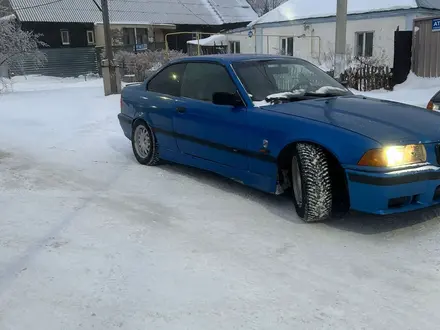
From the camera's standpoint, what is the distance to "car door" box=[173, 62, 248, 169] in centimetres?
468

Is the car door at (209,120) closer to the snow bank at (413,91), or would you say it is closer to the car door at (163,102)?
the car door at (163,102)

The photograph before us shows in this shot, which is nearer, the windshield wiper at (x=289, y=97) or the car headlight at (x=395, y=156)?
the car headlight at (x=395, y=156)

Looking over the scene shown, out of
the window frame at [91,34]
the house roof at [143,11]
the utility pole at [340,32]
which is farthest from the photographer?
the window frame at [91,34]

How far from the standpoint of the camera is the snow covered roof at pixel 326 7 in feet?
64.6

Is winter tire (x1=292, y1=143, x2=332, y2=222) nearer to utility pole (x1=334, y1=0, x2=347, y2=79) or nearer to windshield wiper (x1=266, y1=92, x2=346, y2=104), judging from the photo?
windshield wiper (x1=266, y1=92, x2=346, y2=104)

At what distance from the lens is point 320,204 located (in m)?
3.96

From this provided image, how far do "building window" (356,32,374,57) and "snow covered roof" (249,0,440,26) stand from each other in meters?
1.08

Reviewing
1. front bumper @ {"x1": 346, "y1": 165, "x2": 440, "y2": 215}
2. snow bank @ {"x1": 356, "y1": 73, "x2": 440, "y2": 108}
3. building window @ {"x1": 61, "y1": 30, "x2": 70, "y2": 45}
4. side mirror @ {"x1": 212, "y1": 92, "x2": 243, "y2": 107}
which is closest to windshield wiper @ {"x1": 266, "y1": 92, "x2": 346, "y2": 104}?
side mirror @ {"x1": 212, "y1": 92, "x2": 243, "y2": 107}

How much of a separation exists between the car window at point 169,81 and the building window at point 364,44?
57.3 feet

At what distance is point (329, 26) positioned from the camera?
23.1 meters

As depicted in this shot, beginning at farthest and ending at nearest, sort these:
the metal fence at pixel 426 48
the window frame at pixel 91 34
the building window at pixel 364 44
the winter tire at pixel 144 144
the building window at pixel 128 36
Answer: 1. the building window at pixel 128 36
2. the window frame at pixel 91 34
3. the building window at pixel 364 44
4. the metal fence at pixel 426 48
5. the winter tire at pixel 144 144

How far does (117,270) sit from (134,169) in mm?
2968

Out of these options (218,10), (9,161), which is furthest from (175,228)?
A: (218,10)

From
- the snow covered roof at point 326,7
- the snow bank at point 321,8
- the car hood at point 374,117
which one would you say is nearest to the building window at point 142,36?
the snow covered roof at point 326,7
